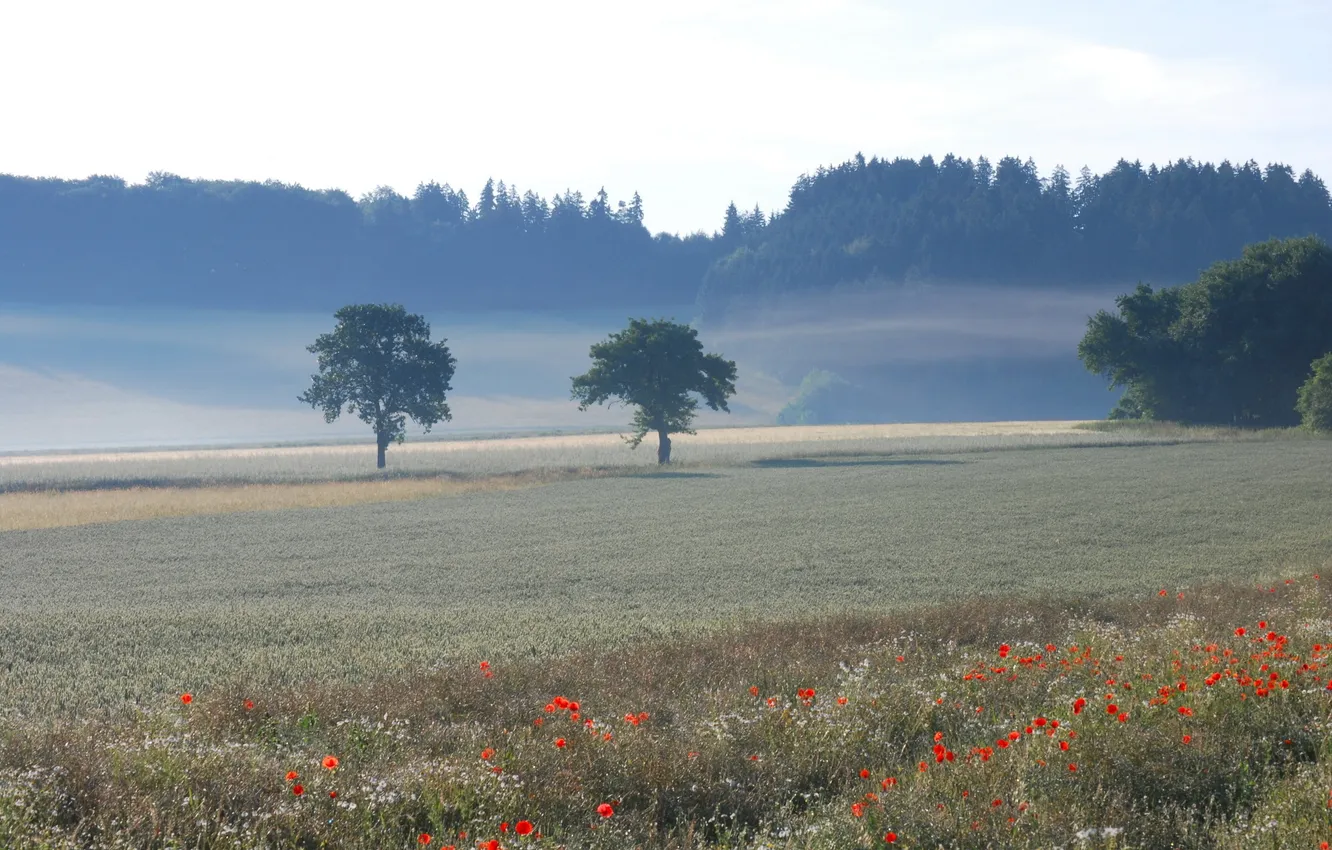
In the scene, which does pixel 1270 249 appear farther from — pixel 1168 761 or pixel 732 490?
pixel 1168 761

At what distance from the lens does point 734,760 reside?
798cm

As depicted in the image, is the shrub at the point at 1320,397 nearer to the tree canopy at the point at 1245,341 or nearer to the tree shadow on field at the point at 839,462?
the tree canopy at the point at 1245,341

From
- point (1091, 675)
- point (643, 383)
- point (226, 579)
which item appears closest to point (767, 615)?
point (1091, 675)

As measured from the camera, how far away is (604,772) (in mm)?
7590

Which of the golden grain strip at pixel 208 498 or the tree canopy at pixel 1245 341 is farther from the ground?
the tree canopy at pixel 1245 341

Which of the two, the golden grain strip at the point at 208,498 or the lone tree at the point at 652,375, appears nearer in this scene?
the golden grain strip at the point at 208,498

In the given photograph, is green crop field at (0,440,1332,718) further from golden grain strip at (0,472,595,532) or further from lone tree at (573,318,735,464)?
lone tree at (573,318,735,464)

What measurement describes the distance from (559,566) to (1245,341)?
67707 mm

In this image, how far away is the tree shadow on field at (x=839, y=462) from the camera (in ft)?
192

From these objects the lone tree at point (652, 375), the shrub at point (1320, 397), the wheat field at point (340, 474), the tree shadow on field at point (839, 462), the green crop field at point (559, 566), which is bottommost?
the green crop field at point (559, 566)

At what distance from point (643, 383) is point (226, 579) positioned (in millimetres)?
44701

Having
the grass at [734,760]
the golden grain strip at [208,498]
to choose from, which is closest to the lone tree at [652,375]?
the golden grain strip at [208,498]

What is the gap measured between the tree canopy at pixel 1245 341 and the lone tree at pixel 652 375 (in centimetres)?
3518

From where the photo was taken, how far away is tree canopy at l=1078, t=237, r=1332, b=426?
3022 inches
